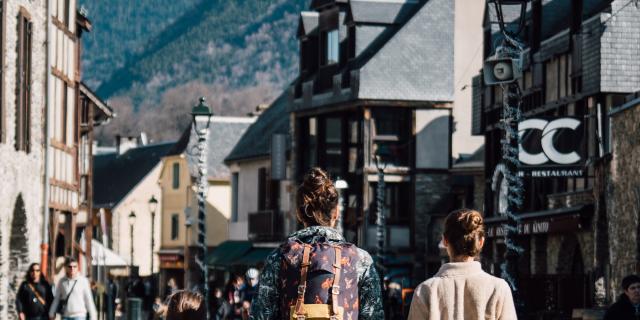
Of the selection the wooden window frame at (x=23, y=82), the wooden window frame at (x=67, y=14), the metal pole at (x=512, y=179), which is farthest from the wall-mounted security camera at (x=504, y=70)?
the wooden window frame at (x=67, y=14)

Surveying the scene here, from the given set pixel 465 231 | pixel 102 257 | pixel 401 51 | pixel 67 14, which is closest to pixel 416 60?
pixel 401 51

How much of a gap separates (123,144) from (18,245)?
202 feet

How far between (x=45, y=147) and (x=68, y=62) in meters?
4.56

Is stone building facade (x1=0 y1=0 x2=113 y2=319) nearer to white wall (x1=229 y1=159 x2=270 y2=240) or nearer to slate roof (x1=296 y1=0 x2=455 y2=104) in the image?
slate roof (x1=296 y1=0 x2=455 y2=104)

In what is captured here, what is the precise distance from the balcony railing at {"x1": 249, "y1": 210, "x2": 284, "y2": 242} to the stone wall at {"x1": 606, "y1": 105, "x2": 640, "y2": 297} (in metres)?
31.5

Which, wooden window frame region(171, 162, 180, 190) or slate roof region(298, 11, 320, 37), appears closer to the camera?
slate roof region(298, 11, 320, 37)

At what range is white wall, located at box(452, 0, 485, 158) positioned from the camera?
51.1 meters

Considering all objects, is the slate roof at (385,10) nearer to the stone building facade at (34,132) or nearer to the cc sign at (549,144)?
the stone building facade at (34,132)

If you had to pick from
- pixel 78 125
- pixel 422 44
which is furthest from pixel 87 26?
pixel 422 44

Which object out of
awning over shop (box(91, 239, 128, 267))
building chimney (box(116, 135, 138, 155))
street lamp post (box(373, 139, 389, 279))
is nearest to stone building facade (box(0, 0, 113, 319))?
awning over shop (box(91, 239, 128, 267))

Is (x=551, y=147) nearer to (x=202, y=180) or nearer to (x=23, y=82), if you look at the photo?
(x=202, y=180)

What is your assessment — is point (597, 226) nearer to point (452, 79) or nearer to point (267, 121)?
point (452, 79)

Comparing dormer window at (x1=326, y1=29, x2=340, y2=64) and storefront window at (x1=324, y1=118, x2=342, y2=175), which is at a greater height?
dormer window at (x1=326, y1=29, x2=340, y2=64)

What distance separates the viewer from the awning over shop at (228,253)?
6366 cm
